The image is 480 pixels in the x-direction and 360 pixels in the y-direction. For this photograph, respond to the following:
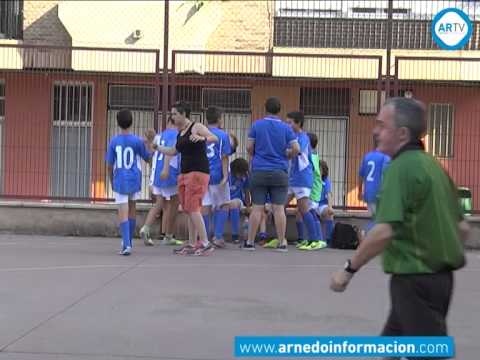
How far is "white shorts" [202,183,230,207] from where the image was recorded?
10.8 metres

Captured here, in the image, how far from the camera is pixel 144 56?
14.2 meters

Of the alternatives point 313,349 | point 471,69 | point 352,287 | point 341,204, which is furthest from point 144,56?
point 313,349

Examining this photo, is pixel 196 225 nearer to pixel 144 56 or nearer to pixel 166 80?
pixel 166 80

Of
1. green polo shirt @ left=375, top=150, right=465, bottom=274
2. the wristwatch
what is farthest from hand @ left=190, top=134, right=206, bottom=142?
green polo shirt @ left=375, top=150, right=465, bottom=274

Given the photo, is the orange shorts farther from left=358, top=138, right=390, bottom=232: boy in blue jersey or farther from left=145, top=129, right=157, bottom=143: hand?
left=358, top=138, right=390, bottom=232: boy in blue jersey

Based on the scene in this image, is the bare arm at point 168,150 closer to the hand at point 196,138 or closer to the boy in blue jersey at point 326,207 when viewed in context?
the hand at point 196,138

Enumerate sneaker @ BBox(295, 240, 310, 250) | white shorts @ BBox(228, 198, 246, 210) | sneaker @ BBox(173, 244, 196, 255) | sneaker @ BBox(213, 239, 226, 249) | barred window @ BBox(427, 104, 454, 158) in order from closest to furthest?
sneaker @ BBox(173, 244, 196, 255) < sneaker @ BBox(213, 239, 226, 249) < sneaker @ BBox(295, 240, 310, 250) < white shorts @ BBox(228, 198, 246, 210) < barred window @ BBox(427, 104, 454, 158)

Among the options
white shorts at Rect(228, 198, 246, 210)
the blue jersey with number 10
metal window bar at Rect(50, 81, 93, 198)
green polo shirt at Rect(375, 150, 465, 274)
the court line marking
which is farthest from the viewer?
metal window bar at Rect(50, 81, 93, 198)

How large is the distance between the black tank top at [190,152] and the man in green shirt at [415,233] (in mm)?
Result: 5991

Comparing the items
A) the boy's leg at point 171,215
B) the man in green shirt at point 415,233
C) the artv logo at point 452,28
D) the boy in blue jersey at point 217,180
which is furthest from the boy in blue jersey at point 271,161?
the artv logo at point 452,28

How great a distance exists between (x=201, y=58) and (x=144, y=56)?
1305 millimetres

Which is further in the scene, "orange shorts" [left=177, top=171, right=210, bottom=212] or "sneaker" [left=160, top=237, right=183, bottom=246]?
"sneaker" [left=160, top=237, right=183, bottom=246]

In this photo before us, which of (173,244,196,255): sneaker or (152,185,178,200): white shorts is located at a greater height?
(152,185,178,200): white shorts

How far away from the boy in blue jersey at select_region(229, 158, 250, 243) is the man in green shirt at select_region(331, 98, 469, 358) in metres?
7.57
